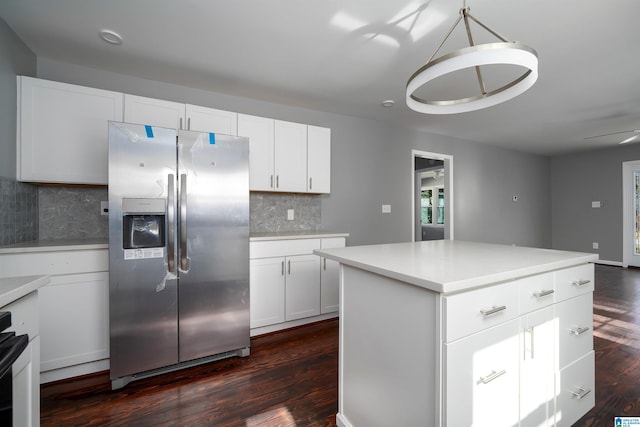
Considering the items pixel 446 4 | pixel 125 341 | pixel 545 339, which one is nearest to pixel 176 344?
pixel 125 341

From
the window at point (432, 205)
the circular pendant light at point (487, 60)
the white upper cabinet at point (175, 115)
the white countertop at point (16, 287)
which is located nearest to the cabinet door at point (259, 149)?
the white upper cabinet at point (175, 115)

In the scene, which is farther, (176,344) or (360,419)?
Answer: (176,344)

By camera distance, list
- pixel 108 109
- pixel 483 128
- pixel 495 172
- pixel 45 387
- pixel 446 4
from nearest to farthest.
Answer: pixel 446 4 → pixel 45 387 → pixel 108 109 → pixel 483 128 → pixel 495 172

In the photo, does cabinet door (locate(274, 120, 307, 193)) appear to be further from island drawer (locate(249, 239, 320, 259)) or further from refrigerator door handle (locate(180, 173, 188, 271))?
refrigerator door handle (locate(180, 173, 188, 271))

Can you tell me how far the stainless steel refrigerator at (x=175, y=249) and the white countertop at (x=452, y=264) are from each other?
1.04m

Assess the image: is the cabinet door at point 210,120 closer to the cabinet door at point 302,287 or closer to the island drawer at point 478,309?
the cabinet door at point 302,287

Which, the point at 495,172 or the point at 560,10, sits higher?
the point at 560,10

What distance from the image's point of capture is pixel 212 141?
7.27ft

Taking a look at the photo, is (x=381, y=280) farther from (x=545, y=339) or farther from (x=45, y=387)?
(x=45, y=387)

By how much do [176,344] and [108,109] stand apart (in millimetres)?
1965

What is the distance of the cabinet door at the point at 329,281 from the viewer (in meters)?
3.04

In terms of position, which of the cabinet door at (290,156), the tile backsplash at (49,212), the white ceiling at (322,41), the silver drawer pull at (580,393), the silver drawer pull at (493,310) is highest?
the white ceiling at (322,41)

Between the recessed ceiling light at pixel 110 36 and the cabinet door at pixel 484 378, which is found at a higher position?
the recessed ceiling light at pixel 110 36

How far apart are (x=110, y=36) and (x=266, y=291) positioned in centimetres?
240
